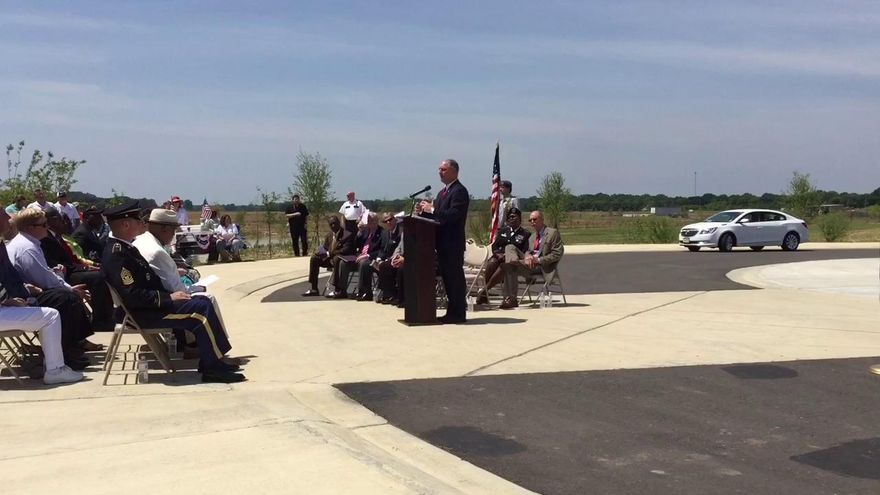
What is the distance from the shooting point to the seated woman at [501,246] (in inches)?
499

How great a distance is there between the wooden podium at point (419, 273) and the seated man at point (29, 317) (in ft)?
14.4

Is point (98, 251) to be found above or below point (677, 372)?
above

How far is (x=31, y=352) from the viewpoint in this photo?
26.4ft

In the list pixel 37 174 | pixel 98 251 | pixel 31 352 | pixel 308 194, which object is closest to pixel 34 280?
pixel 31 352

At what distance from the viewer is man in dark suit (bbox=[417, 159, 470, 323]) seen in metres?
10.5

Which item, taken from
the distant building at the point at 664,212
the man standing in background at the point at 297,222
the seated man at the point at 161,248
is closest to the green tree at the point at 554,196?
the distant building at the point at 664,212

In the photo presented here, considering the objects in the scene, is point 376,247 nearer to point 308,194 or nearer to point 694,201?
point 308,194

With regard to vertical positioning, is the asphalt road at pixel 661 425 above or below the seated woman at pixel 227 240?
below

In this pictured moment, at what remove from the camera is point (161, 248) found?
7652 millimetres

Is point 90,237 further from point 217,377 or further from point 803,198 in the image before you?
point 803,198

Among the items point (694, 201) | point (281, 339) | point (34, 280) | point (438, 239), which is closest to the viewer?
point (34, 280)

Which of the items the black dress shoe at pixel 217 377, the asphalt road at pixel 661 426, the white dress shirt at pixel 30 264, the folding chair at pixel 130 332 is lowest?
the asphalt road at pixel 661 426

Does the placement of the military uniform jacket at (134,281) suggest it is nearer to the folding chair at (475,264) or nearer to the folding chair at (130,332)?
the folding chair at (130,332)

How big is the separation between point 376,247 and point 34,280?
6401 mm
